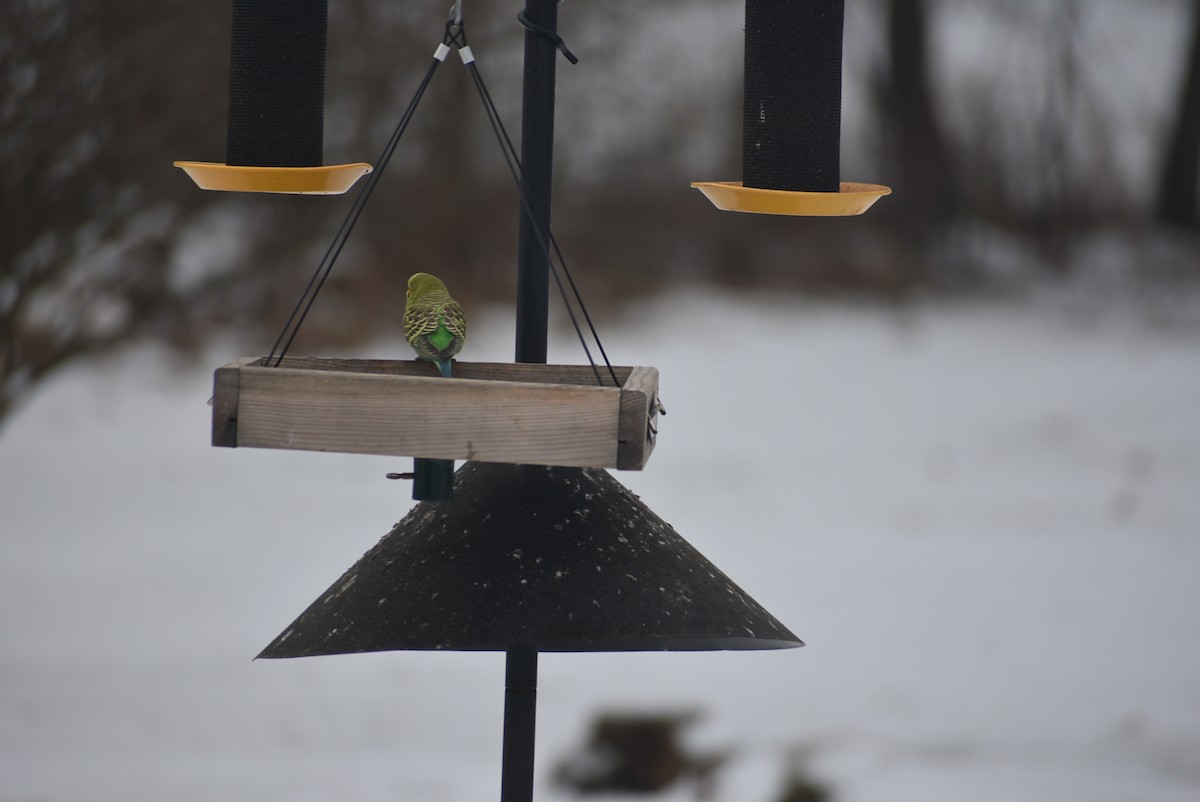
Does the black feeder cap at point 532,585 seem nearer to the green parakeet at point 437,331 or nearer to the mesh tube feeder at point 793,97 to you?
the green parakeet at point 437,331

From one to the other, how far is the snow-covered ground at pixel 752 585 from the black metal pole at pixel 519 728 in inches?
100

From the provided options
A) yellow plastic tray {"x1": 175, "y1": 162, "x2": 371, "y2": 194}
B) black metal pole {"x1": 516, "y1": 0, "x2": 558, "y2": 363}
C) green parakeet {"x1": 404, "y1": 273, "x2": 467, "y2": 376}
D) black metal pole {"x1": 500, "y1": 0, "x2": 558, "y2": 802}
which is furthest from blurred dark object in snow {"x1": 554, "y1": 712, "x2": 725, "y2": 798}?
yellow plastic tray {"x1": 175, "y1": 162, "x2": 371, "y2": 194}

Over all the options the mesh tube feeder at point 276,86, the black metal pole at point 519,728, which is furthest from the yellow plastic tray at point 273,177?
the black metal pole at point 519,728

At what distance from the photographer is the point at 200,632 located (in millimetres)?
6535

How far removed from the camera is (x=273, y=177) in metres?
2.72

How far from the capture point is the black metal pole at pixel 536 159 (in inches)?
108

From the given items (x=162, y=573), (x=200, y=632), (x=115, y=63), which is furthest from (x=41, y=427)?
(x=115, y=63)

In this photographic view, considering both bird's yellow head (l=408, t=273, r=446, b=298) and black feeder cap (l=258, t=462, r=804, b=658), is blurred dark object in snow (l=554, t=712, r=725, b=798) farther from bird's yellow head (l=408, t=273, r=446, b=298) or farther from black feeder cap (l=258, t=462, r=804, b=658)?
bird's yellow head (l=408, t=273, r=446, b=298)

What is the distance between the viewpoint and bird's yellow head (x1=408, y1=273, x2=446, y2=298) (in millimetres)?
2764

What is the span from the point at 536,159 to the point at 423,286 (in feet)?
1.08

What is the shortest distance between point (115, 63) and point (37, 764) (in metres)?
2.63

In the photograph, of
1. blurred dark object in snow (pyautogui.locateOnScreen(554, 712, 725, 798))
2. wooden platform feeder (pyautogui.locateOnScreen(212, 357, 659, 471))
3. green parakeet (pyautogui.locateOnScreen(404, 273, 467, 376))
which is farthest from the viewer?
blurred dark object in snow (pyautogui.locateOnScreen(554, 712, 725, 798))

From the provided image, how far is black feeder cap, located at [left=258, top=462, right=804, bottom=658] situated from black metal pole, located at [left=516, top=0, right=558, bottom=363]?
11.7 inches

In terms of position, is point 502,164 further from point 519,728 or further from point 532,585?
point 532,585
